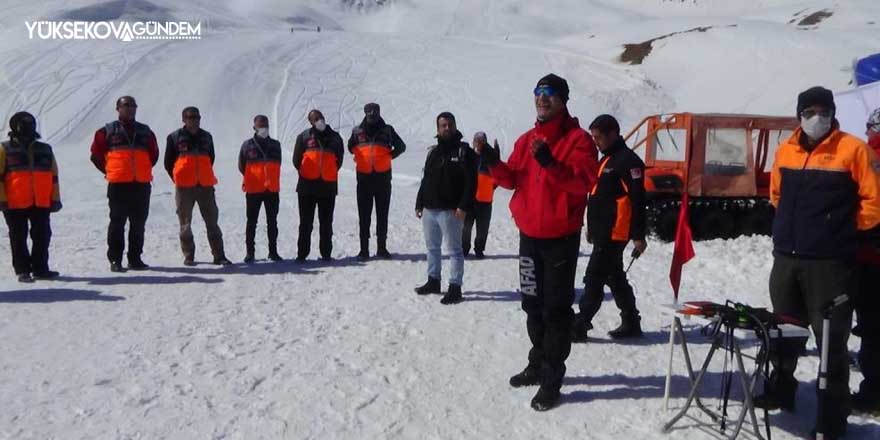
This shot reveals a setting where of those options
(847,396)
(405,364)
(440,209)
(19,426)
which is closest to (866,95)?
(440,209)

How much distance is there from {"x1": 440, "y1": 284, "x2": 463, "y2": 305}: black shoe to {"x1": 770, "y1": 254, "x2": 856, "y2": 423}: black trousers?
3200 millimetres

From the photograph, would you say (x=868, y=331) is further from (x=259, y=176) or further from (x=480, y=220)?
(x=259, y=176)

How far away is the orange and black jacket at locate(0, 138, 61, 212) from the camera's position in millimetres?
7340

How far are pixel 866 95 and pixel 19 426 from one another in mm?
10693

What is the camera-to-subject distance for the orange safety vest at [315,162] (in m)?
8.96

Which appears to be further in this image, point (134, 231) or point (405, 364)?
point (134, 231)

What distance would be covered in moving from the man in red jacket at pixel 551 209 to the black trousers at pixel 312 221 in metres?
4.92

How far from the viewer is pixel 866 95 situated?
10.3 metres

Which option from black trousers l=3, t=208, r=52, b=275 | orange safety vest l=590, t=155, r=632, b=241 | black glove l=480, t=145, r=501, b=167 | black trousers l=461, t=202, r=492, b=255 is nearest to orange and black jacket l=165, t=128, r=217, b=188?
black trousers l=3, t=208, r=52, b=275

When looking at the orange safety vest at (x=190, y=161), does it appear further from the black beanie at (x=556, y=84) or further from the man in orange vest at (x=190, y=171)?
the black beanie at (x=556, y=84)

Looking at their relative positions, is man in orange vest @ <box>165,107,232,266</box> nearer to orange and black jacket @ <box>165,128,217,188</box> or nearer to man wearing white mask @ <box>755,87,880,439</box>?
orange and black jacket @ <box>165,128,217,188</box>

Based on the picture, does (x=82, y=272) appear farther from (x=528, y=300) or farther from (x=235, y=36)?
(x=235, y=36)

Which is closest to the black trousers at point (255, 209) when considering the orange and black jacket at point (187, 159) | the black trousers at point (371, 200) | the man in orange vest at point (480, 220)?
the orange and black jacket at point (187, 159)

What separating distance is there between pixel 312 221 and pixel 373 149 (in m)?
1.18
